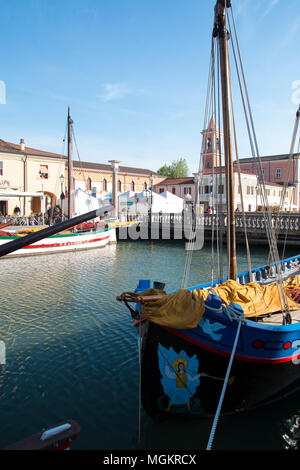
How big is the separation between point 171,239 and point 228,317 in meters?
33.4

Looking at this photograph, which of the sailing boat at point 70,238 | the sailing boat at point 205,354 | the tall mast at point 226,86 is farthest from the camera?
the sailing boat at point 70,238

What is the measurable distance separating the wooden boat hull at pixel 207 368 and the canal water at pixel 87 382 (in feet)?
1.19

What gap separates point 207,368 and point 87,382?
316 centimetres

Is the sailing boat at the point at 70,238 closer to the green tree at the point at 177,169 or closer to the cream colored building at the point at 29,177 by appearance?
the cream colored building at the point at 29,177

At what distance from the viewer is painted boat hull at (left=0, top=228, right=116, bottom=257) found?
85.2 feet

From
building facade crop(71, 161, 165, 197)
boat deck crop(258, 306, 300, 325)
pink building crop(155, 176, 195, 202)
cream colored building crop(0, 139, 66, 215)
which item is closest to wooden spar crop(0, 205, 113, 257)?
boat deck crop(258, 306, 300, 325)

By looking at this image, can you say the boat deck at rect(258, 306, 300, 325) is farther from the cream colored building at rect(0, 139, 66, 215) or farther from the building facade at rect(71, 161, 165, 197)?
the building facade at rect(71, 161, 165, 197)

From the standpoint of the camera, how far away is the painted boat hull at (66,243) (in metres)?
26.0

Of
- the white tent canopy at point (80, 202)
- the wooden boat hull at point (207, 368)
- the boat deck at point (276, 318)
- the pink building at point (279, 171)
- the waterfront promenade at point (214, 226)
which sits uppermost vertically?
the pink building at point (279, 171)

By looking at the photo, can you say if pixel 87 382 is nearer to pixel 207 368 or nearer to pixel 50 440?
pixel 207 368

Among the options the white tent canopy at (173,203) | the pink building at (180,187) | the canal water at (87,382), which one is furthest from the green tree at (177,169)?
the canal water at (87,382)

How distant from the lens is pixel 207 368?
6.27 meters

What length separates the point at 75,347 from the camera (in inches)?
381

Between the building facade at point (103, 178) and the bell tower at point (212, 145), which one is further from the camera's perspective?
the building facade at point (103, 178)
